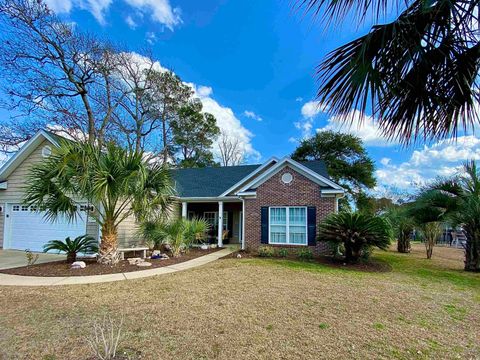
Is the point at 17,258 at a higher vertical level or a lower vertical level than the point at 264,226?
lower

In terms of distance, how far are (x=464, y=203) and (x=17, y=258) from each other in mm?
16692

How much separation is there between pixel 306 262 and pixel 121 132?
20.6m

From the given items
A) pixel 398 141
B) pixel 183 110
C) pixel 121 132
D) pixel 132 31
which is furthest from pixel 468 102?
pixel 183 110

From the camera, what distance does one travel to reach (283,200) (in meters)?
12.8

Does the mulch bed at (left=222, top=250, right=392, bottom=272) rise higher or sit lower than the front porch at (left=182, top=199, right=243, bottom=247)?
lower

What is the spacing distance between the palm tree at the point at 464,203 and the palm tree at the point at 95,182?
1037cm

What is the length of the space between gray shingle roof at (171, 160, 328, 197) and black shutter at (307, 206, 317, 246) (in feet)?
9.44

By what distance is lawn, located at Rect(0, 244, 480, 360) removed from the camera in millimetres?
3598

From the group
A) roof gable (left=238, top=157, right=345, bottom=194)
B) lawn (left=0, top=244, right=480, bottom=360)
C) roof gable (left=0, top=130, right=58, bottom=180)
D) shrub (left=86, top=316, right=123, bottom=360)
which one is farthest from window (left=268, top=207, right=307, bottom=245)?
roof gable (left=0, top=130, right=58, bottom=180)

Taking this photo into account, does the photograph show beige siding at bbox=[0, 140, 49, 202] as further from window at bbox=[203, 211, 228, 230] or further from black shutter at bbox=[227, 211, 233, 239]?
black shutter at bbox=[227, 211, 233, 239]

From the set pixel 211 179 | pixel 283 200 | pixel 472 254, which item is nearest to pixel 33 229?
pixel 211 179

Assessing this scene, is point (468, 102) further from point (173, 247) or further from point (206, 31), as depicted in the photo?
point (206, 31)

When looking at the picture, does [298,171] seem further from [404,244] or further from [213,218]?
[404,244]

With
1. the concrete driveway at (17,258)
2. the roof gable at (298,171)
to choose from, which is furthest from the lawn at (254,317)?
the roof gable at (298,171)
